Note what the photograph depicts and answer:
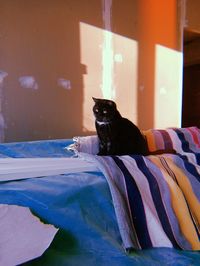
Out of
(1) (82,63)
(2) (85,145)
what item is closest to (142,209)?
(2) (85,145)

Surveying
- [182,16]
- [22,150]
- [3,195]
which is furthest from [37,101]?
[182,16]

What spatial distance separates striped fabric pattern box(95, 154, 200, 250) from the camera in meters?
0.83

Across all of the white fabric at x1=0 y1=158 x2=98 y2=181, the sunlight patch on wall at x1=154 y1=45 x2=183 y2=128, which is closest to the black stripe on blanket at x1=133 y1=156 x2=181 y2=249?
the white fabric at x1=0 y1=158 x2=98 y2=181

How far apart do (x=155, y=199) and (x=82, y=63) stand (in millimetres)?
2381

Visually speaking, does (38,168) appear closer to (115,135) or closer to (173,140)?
(115,135)

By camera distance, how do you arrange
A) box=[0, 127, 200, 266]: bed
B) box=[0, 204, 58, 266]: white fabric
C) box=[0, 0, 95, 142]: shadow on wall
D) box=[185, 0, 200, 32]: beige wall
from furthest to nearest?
box=[185, 0, 200, 32]: beige wall < box=[0, 0, 95, 142]: shadow on wall < box=[0, 127, 200, 266]: bed < box=[0, 204, 58, 266]: white fabric

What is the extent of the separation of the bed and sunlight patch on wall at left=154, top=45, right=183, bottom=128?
2498 mm

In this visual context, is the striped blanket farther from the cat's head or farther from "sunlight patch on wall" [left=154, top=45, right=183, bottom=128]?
"sunlight patch on wall" [left=154, top=45, right=183, bottom=128]

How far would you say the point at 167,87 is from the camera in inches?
143

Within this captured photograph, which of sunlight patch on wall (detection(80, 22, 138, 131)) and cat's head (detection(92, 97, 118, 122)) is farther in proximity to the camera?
sunlight patch on wall (detection(80, 22, 138, 131))

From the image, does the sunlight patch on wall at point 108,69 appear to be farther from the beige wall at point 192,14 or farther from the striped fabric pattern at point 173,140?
the striped fabric pattern at point 173,140

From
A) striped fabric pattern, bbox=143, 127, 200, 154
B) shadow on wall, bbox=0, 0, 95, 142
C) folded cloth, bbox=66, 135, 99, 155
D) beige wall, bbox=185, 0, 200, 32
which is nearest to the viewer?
folded cloth, bbox=66, 135, 99, 155

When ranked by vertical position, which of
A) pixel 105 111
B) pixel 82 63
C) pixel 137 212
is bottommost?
pixel 137 212

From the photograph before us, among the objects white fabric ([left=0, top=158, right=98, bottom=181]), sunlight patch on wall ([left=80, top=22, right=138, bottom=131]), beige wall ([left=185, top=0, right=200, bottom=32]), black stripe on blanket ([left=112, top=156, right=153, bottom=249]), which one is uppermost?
beige wall ([left=185, top=0, right=200, bottom=32])
